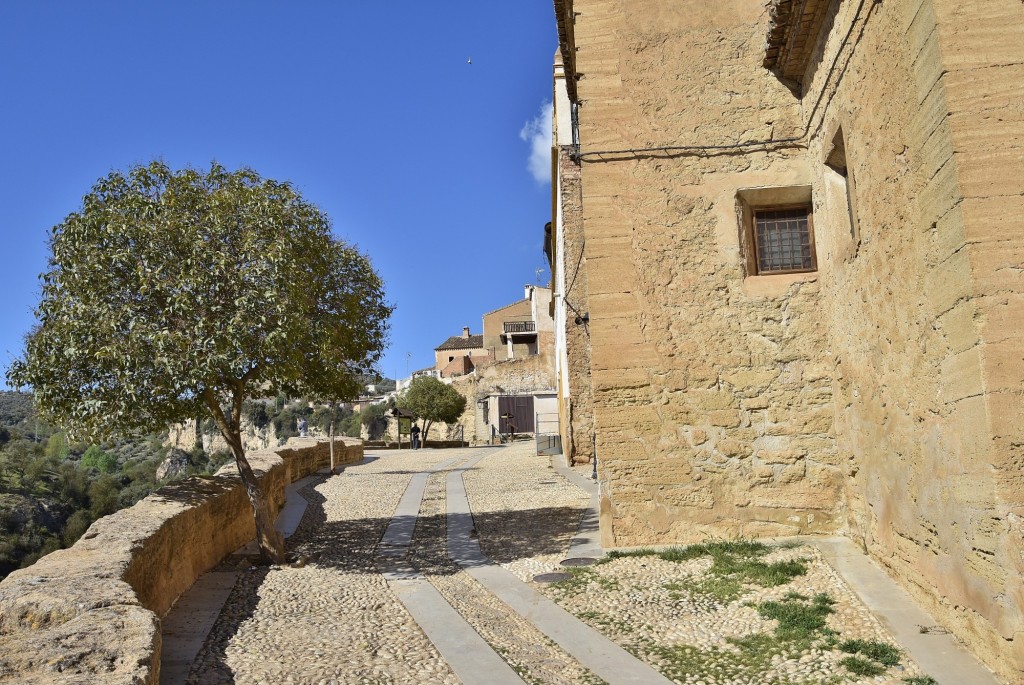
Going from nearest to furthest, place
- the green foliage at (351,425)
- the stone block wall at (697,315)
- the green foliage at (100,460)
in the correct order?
the stone block wall at (697,315) → the green foliage at (100,460) → the green foliage at (351,425)

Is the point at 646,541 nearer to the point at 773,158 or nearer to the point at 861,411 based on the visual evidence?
the point at 861,411

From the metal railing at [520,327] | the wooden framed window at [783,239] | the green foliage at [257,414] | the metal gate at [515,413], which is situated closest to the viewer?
the wooden framed window at [783,239]

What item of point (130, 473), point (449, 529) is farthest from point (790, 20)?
point (130, 473)

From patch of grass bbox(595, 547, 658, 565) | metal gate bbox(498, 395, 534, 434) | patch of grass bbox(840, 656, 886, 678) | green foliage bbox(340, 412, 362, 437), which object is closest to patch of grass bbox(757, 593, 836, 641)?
patch of grass bbox(840, 656, 886, 678)

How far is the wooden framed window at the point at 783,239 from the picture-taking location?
25.7 feet

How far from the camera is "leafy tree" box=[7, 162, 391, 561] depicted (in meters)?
7.65

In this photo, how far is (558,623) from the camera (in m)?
5.73

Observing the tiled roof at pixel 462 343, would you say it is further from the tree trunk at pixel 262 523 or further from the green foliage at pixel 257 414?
the tree trunk at pixel 262 523

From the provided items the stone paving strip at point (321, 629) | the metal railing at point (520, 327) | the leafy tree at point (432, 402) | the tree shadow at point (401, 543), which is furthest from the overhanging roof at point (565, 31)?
the metal railing at point (520, 327)

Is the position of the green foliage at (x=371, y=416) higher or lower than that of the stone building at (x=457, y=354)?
lower

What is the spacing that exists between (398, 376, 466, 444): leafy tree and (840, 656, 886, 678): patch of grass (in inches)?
1284

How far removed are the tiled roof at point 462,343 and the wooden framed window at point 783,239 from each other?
53533 mm

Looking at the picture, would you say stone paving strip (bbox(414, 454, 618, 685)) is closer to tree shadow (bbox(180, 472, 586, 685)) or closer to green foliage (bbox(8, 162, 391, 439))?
tree shadow (bbox(180, 472, 586, 685))

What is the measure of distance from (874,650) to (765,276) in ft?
12.6
